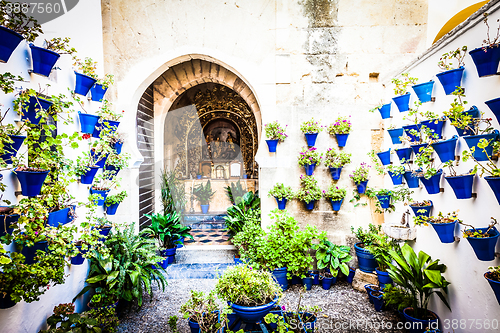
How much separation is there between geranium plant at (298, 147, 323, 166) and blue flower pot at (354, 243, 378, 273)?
4.94ft

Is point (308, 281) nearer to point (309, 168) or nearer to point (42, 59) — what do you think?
point (309, 168)

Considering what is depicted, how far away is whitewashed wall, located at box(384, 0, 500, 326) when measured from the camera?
2.17 m


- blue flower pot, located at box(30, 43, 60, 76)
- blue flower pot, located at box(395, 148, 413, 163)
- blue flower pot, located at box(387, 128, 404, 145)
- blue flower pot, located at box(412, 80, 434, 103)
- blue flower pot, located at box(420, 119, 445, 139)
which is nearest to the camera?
Result: blue flower pot, located at box(30, 43, 60, 76)

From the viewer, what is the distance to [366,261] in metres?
3.85

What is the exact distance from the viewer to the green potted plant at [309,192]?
162 inches

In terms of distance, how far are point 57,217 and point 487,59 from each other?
3835 millimetres

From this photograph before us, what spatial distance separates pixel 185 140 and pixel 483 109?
8.67 m

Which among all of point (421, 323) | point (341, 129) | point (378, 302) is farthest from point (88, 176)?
point (421, 323)

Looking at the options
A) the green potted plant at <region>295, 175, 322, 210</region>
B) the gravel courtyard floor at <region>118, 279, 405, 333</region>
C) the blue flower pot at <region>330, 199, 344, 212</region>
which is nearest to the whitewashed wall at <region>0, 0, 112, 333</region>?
the gravel courtyard floor at <region>118, 279, 405, 333</region>

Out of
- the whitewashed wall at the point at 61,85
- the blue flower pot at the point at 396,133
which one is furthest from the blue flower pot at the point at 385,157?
the whitewashed wall at the point at 61,85

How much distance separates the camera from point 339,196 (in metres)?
4.10

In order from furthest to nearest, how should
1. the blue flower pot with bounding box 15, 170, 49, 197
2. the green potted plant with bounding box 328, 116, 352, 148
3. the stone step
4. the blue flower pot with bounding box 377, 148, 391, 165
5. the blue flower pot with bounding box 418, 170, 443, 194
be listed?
the stone step, the green potted plant with bounding box 328, 116, 352, 148, the blue flower pot with bounding box 377, 148, 391, 165, the blue flower pot with bounding box 418, 170, 443, 194, the blue flower pot with bounding box 15, 170, 49, 197

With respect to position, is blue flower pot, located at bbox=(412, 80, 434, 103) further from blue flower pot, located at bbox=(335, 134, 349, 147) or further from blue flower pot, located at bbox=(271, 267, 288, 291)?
blue flower pot, located at bbox=(271, 267, 288, 291)

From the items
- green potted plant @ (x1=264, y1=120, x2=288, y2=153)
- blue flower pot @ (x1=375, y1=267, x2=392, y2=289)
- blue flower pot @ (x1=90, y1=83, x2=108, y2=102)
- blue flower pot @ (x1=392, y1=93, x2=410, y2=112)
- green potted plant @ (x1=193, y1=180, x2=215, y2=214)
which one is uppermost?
blue flower pot @ (x1=90, y1=83, x2=108, y2=102)
